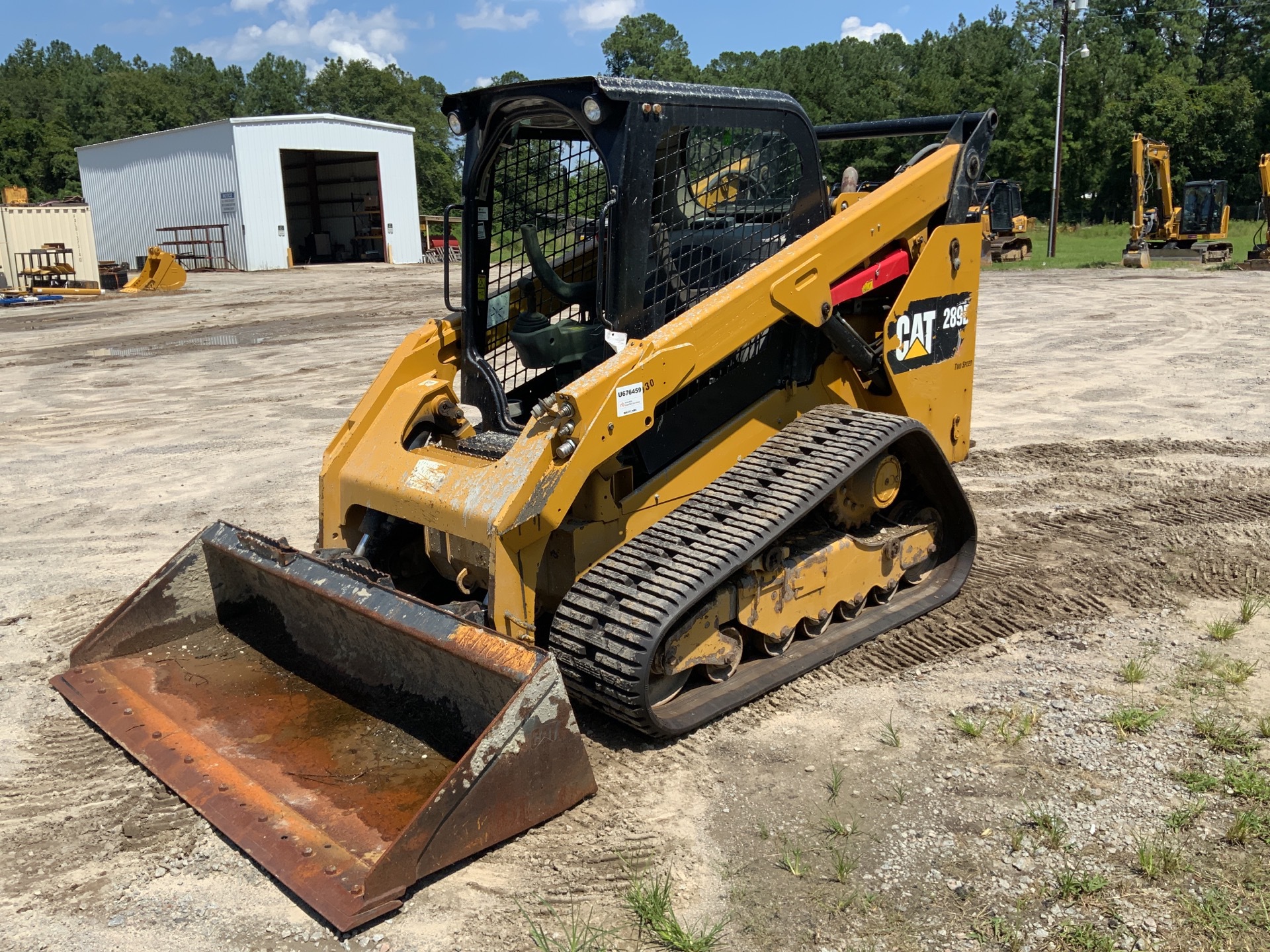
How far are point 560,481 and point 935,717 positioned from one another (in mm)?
1633

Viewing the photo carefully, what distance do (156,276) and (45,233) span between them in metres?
2.82

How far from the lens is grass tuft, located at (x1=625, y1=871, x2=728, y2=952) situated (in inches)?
108

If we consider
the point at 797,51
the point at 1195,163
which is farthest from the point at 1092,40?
the point at 797,51

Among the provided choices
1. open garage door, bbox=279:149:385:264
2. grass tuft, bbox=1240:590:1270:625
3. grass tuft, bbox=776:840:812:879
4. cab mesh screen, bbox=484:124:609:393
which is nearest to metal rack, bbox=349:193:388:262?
open garage door, bbox=279:149:385:264

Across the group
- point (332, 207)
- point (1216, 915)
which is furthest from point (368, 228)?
point (1216, 915)

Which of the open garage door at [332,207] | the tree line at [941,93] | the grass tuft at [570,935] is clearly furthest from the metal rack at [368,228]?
the grass tuft at [570,935]

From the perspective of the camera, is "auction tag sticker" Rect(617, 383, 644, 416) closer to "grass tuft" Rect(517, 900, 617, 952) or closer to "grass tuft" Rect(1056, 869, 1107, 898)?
"grass tuft" Rect(517, 900, 617, 952)

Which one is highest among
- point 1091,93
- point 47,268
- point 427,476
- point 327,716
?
point 1091,93

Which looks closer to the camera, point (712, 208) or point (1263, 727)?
point (1263, 727)

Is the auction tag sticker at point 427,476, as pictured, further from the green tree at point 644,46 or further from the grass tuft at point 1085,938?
the green tree at point 644,46

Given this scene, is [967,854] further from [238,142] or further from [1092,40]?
[1092,40]

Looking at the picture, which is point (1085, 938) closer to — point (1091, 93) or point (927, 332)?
point (927, 332)

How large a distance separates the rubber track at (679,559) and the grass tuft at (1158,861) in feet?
4.77

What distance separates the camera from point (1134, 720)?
3809mm
